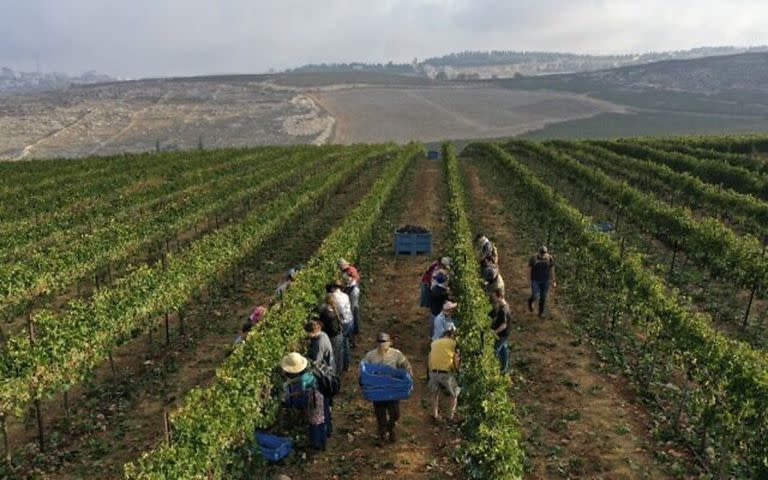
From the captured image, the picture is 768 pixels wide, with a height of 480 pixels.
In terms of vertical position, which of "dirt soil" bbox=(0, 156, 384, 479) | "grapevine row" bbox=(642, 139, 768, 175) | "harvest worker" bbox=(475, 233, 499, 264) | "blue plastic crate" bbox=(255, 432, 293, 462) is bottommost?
"dirt soil" bbox=(0, 156, 384, 479)

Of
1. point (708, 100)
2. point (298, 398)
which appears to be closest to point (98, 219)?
point (298, 398)

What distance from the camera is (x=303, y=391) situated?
373 inches

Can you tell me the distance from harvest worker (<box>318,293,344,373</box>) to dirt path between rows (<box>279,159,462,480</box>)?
77cm

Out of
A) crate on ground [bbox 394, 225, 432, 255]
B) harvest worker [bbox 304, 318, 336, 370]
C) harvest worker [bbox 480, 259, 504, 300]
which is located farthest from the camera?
crate on ground [bbox 394, 225, 432, 255]

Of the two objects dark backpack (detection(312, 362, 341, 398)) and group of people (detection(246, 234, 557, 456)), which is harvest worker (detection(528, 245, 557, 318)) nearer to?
group of people (detection(246, 234, 557, 456))

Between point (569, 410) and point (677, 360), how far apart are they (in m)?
2.39

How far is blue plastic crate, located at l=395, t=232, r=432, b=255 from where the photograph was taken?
22.2 meters

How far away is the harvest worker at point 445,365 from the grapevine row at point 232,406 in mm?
2813

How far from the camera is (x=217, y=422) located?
8.18m

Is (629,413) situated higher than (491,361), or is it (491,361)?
(491,361)

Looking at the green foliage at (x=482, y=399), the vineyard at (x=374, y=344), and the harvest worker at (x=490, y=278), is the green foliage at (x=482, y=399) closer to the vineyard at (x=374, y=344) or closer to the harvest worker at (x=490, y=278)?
the vineyard at (x=374, y=344)

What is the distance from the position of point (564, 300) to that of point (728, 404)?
8.30m

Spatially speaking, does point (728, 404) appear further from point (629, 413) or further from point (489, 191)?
point (489, 191)

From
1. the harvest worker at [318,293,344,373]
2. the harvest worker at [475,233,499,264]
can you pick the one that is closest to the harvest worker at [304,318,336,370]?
the harvest worker at [318,293,344,373]
